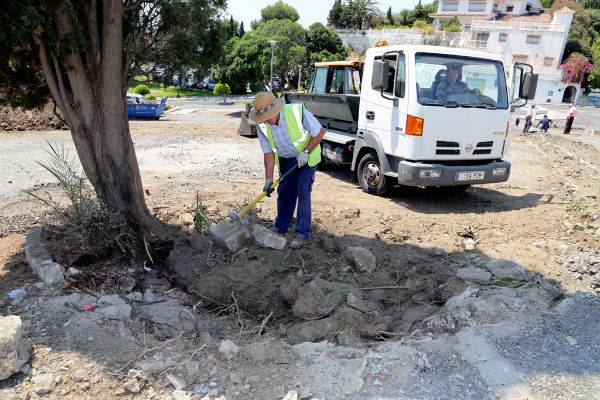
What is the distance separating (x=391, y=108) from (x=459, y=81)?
105 cm

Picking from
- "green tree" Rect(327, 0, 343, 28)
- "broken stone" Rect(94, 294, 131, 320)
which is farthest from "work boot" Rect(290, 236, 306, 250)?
"green tree" Rect(327, 0, 343, 28)

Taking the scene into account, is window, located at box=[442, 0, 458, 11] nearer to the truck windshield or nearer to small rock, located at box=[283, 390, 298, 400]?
the truck windshield

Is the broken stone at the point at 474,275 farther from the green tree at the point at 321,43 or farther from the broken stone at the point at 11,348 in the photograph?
the green tree at the point at 321,43

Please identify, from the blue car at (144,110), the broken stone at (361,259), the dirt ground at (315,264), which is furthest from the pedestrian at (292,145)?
the blue car at (144,110)

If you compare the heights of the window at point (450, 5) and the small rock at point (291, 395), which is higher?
the window at point (450, 5)

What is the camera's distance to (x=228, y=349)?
277cm

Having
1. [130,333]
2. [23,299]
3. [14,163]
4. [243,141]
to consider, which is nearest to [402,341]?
[130,333]

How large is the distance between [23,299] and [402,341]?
2.78 meters

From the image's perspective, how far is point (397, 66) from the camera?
20.9ft

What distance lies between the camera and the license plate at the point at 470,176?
20.8 ft

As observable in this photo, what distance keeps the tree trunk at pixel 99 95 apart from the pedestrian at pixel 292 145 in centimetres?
132

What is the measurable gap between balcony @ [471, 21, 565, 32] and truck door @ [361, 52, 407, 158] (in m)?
41.8

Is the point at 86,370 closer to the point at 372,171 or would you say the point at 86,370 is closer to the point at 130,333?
the point at 130,333

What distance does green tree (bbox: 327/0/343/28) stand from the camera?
62497 millimetres
